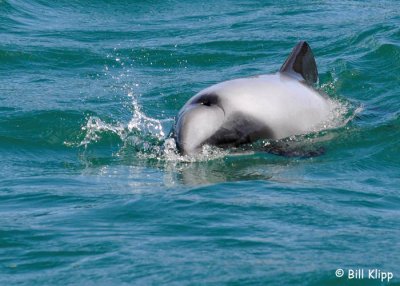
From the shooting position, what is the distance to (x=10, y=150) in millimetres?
13867

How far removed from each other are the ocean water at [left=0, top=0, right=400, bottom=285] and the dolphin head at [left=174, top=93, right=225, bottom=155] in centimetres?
16

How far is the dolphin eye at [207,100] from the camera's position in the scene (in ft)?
43.1

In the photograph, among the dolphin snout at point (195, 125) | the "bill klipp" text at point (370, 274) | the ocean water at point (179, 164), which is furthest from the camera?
the dolphin snout at point (195, 125)

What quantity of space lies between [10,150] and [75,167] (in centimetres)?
136

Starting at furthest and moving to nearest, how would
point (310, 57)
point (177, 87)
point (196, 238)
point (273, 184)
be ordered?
1. point (177, 87)
2. point (310, 57)
3. point (273, 184)
4. point (196, 238)

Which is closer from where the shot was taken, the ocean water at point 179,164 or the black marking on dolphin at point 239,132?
the ocean water at point 179,164

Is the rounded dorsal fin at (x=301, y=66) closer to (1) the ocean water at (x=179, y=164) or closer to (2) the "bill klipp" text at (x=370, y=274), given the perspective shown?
(1) the ocean water at (x=179, y=164)


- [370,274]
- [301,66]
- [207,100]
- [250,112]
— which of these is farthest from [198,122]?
[370,274]

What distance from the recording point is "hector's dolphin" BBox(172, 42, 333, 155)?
1279 centimetres

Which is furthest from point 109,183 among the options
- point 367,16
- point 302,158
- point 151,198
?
point 367,16

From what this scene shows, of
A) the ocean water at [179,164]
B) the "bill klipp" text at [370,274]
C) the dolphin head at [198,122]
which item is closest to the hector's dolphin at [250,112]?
the dolphin head at [198,122]

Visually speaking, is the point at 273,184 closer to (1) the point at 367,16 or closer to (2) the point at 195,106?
(2) the point at 195,106

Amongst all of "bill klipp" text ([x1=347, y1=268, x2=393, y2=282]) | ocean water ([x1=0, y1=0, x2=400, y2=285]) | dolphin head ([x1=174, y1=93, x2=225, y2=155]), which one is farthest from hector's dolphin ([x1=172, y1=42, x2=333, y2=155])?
"bill klipp" text ([x1=347, y1=268, x2=393, y2=282])

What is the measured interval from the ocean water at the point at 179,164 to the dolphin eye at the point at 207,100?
0.70 m
